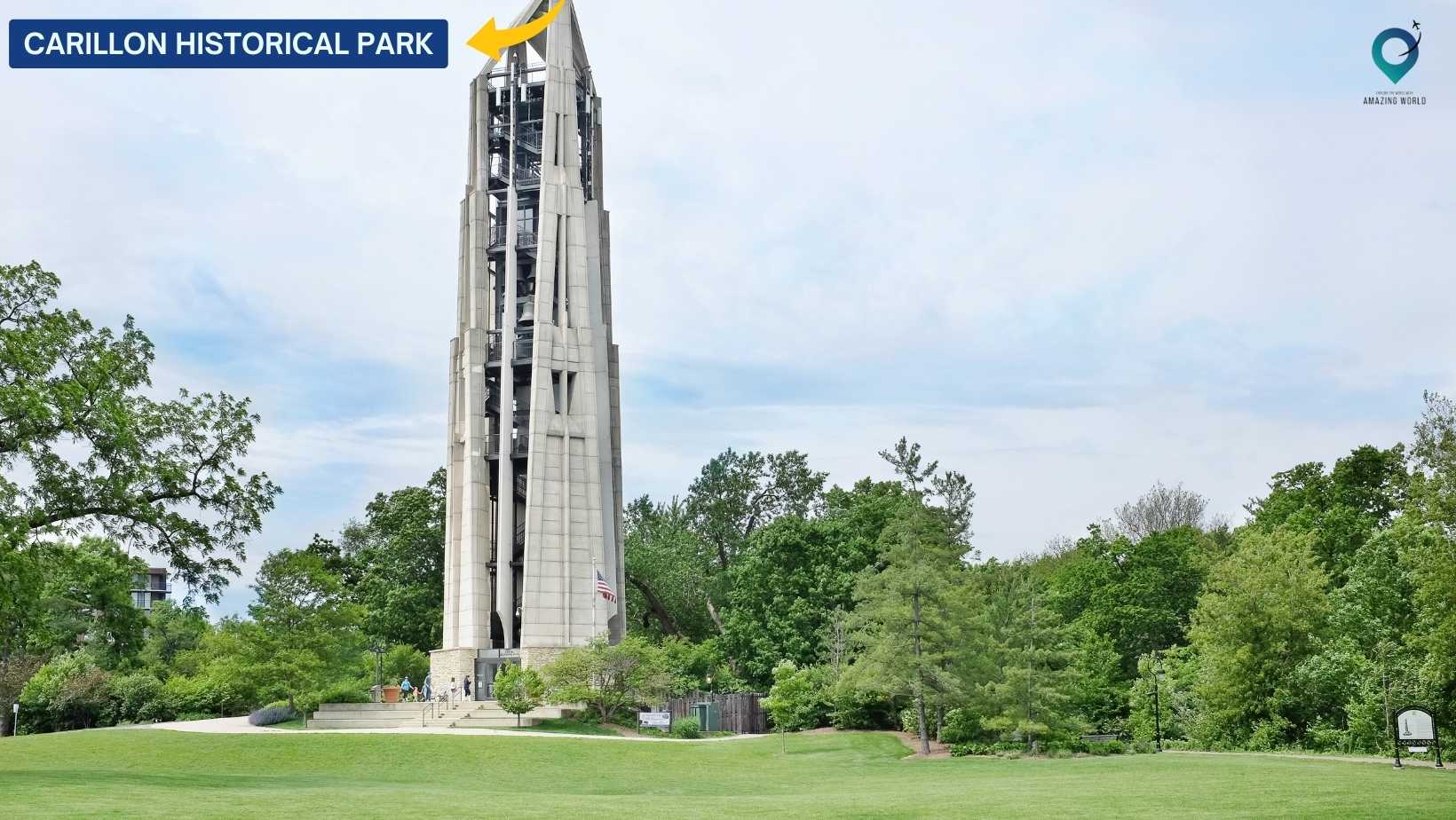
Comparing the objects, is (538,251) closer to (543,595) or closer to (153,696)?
(543,595)

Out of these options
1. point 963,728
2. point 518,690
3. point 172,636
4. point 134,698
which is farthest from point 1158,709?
point 172,636

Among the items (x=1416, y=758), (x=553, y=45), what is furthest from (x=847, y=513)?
(x=1416, y=758)

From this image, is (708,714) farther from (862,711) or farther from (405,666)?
(405,666)

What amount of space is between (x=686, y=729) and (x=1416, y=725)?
27.0m

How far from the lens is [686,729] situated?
48375mm

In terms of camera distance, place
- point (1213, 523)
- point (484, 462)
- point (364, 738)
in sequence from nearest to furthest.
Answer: point (364, 738) → point (484, 462) → point (1213, 523)

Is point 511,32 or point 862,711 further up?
point 511,32

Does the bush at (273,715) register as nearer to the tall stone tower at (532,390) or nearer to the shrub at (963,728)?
the tall stone tower at (532,390)

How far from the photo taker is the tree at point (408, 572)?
74.0 meters

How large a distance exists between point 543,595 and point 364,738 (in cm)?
1839

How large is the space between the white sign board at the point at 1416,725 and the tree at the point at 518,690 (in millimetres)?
30347

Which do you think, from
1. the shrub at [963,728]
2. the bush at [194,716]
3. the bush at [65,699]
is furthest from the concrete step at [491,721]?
the bush at [65,699]

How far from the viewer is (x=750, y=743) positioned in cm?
4375

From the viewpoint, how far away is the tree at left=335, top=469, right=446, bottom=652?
243ft
